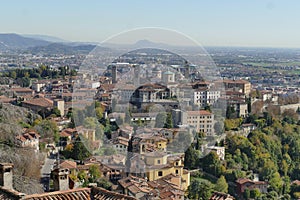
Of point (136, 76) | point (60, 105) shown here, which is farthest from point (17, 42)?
point (136, 76)

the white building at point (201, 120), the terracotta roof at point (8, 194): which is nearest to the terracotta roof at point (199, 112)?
the white building at point (201, 120)

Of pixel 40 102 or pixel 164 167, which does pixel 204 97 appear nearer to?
pixel 164 167

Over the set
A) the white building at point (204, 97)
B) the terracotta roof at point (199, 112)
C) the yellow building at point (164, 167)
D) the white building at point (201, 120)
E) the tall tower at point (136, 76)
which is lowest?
the yellow building at point (164, 167)

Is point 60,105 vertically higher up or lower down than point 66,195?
lower down

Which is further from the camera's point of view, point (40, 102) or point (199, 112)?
point (40, 102)

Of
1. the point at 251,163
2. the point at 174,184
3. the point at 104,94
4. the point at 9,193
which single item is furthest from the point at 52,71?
the point at 9,193

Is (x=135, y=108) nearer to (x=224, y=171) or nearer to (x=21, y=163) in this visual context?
(x=224, y=171)

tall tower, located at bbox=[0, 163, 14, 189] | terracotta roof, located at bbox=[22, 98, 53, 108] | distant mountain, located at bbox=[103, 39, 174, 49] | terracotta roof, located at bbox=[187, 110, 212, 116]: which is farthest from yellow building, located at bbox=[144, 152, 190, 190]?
terracotta roof, located at bbox=[22, 98, 53, 108]

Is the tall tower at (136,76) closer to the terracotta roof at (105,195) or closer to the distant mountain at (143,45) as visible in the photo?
the distant mountain at (143,45)
